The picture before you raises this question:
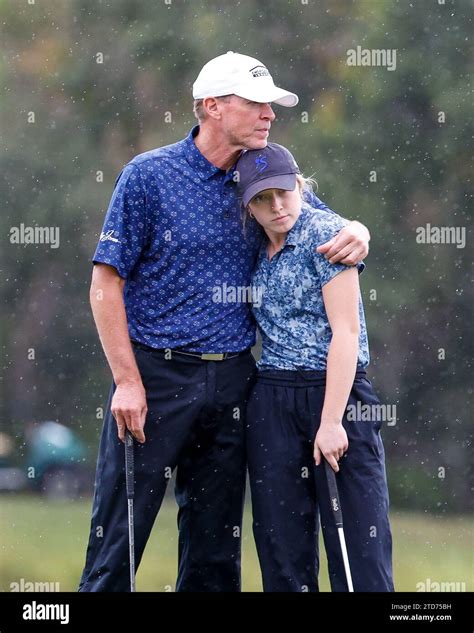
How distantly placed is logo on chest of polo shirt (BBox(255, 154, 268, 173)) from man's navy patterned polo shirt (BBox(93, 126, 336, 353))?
0.13m

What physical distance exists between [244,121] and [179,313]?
0.53m

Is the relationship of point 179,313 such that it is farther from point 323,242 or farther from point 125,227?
point 323,242

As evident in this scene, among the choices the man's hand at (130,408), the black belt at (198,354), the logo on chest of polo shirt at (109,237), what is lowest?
the man's hand at (130,408)

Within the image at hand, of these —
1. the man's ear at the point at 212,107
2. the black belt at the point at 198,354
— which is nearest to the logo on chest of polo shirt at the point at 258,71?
the man's ear at the point at 212,107

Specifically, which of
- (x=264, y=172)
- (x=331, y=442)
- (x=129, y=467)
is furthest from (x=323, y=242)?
(x=129, y=467)

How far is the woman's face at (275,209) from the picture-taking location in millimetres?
2773

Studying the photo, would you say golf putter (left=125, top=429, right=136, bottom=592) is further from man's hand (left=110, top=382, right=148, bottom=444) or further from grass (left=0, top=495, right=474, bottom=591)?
grass (left=0, top=495, right=474, bottom=591)

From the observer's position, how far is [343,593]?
2.74 metres

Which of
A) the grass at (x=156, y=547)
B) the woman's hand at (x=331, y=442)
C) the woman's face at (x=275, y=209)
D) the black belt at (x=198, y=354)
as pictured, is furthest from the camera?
the grass at (x=156, y=547)

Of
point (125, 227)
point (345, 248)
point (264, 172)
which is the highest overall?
point (264, 172)

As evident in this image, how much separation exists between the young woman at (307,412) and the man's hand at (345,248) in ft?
0.09

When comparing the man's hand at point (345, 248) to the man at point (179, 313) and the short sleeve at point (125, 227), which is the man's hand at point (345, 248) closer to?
the man at point (179, 313)

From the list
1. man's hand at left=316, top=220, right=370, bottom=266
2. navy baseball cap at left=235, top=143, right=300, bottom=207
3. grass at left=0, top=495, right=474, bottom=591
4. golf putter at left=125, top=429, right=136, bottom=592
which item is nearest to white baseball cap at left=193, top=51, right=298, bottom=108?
navy baseball cap at left=235, top=143, right=300, bottom=207

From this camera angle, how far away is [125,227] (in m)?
2.87
